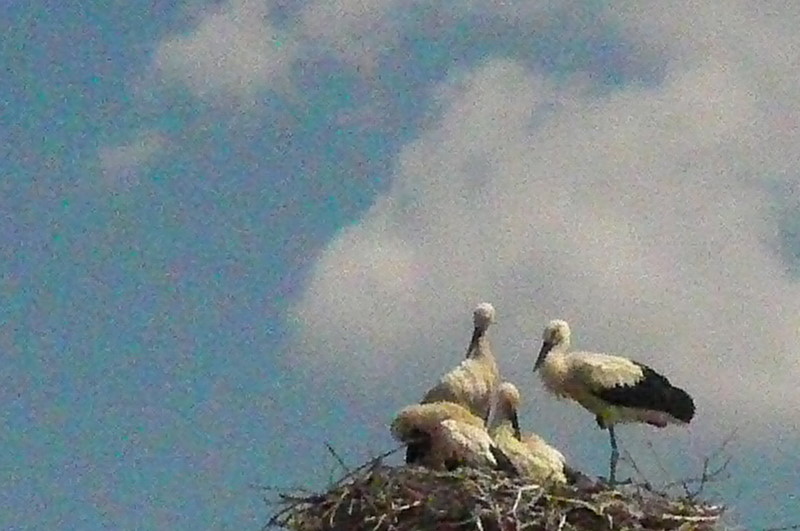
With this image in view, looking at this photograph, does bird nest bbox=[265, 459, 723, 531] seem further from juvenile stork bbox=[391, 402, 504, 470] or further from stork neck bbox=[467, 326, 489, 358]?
stork neck bbox=[467, 326, 489, 358]

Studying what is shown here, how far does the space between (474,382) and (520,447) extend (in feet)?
3.66

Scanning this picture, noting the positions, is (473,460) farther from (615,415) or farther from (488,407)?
(615,415)

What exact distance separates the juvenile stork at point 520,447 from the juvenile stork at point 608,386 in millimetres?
1020

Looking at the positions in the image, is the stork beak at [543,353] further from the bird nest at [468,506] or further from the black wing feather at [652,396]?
the bird nest at [468,506]

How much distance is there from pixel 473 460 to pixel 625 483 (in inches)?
29.6

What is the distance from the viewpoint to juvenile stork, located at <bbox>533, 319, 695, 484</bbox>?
14117mm

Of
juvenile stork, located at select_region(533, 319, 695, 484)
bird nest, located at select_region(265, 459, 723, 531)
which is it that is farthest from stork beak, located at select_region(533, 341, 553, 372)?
bird nest, located at select_region(265, 459, 723, 531)

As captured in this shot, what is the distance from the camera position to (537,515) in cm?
1097

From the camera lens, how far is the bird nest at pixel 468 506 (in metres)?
11.0

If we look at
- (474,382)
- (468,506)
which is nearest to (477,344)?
(474,382)

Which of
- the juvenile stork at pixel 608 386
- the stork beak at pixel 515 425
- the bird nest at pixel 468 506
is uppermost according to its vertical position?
the juvenile stork at pixel 608 386

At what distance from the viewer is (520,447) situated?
12148mm

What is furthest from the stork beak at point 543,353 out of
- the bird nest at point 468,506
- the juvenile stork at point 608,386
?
the bird nest at point 468,506

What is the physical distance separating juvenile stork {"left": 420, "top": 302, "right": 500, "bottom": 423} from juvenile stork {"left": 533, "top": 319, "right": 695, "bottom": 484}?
0.53 metres
